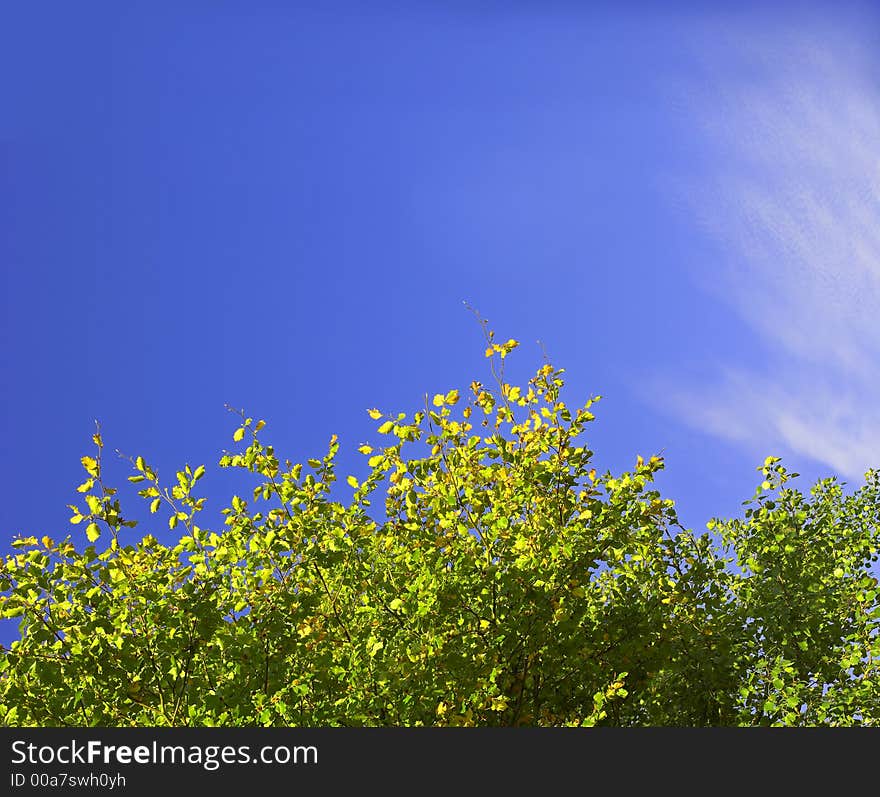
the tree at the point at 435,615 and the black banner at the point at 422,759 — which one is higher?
the tree at the point at 435,615

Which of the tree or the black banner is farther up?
the tree

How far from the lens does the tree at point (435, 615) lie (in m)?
6.48

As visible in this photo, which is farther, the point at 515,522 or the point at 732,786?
the point at 515,522

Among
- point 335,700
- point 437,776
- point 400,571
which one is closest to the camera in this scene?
point 437,776

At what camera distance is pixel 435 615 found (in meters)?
7.26

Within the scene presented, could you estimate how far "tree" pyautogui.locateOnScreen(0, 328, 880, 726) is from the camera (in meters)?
6.48

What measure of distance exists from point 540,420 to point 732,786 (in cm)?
359

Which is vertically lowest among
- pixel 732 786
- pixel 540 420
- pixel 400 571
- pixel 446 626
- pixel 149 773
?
pixel 732 786

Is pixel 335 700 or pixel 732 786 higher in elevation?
pixel 335 700

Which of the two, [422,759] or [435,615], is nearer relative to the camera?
[422,759]

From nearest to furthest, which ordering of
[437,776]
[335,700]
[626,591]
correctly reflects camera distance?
[437,776] → [335,700] → [626,591]

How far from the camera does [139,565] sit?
7.08 metres

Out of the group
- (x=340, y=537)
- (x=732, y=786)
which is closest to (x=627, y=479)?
(x=340, y=537)

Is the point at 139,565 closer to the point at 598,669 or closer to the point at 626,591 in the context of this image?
the point at 598,669
